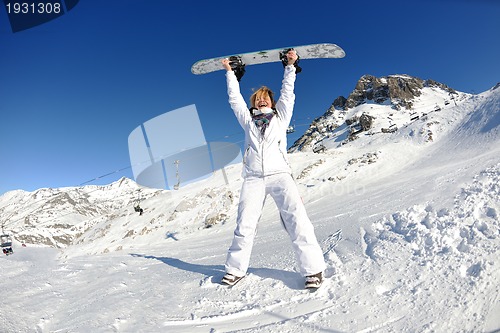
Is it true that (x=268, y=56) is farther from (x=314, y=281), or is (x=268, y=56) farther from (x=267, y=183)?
(x=314, y=281)

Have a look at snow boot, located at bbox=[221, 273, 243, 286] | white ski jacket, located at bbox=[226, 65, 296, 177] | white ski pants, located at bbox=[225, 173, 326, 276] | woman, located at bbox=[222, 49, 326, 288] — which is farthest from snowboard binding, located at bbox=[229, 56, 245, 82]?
snow boot, located at bbox=[221, 273, 243, 286]

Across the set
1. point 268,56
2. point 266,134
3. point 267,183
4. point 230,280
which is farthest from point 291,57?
point 230,280

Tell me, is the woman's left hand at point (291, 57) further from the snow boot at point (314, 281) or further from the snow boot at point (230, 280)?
the snow boot at point (230, 280)

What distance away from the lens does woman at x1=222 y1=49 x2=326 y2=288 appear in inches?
154

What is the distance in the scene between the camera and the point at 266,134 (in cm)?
421

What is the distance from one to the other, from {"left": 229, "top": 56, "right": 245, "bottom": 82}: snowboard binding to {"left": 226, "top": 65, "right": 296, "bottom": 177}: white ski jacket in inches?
10.8

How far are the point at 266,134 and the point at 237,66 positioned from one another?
54.6 inches

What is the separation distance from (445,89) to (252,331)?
111 meters

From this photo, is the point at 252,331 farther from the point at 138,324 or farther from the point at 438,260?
the point at 438,260

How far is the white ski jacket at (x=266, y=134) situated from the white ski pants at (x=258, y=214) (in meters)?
0.14

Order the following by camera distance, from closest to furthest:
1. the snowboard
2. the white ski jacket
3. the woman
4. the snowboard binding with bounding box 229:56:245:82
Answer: the woman < the white ski jacket < the snowboard binding with bounding box 229:56:245:82 < the snowboard

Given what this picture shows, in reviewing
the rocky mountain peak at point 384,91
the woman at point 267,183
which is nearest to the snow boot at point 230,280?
the woman at point 267,183

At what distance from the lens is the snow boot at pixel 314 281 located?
356cm

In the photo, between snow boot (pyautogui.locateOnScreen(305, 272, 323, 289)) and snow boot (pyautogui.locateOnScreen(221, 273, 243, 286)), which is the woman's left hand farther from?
snow boot (pyautogui.locateOnScreen(221, 273, 243, 286))
